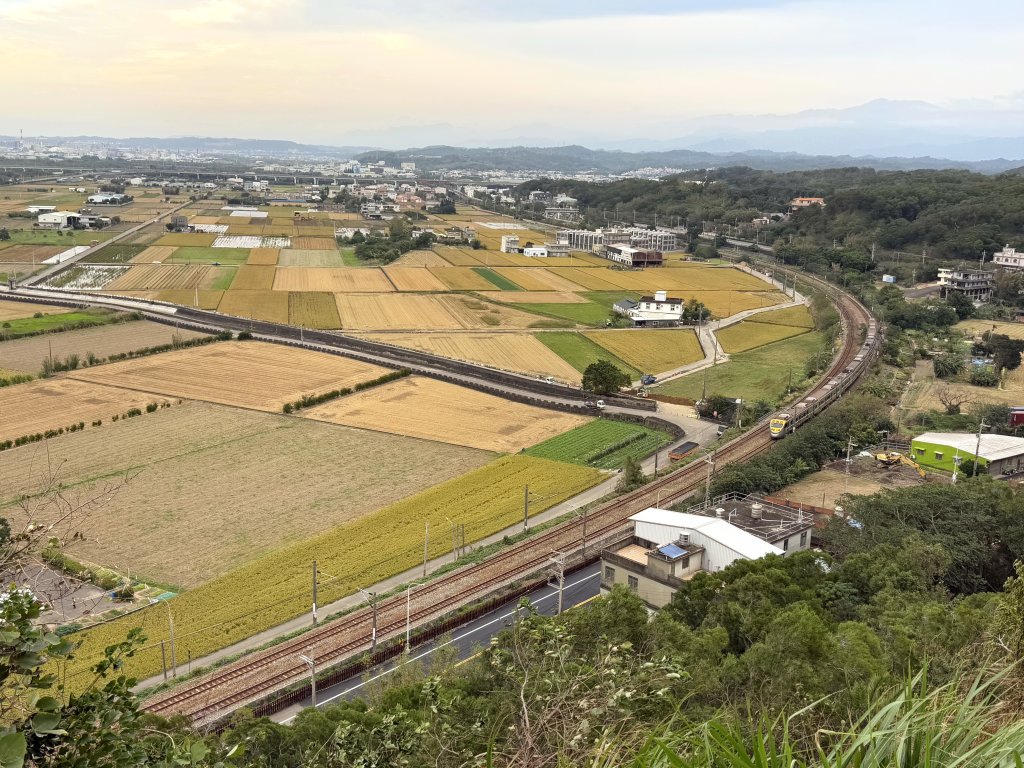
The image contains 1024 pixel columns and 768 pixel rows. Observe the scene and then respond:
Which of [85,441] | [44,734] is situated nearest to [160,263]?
[85,441]

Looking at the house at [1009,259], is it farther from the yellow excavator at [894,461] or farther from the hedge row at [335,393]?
the hedge row at [335,393]

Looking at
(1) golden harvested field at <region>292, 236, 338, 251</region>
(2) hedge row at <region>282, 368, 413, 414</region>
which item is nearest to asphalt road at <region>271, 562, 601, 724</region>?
(2) hedge row at <region>282, 368, 413, 414</region>

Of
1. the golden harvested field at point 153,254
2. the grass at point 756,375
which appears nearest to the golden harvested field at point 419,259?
the golden harvested field at point 153,254

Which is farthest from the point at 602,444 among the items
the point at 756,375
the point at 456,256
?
the point at 456,256

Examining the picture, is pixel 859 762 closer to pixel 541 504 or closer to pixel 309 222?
pixel 541 504

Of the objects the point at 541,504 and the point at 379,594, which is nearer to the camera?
the point at 379,594

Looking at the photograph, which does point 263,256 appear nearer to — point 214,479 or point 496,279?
point 496,279

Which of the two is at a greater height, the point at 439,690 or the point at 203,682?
the point at 439,690
